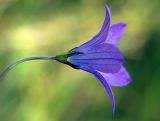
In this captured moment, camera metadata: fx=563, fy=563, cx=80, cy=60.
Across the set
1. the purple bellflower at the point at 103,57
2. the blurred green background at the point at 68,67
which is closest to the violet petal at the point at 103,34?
the purple bellflower at the point at 103,57

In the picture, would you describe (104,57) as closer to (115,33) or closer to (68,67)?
(115,33)

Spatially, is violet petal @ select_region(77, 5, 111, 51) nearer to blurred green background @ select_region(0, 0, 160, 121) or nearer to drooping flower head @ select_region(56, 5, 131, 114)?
drooping flower head @ select_region(56, 5, 131, 114)

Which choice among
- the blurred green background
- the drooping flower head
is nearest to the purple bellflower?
the drooping flower head

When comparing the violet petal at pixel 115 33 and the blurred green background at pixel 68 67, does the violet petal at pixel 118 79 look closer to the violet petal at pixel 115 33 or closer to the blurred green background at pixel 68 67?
the violet petal at pixel 115 33

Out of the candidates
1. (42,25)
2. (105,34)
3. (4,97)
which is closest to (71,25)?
(42,25)

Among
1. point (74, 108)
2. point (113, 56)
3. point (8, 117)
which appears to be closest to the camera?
point (113, 56)

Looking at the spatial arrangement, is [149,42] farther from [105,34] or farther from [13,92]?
[105,34]
